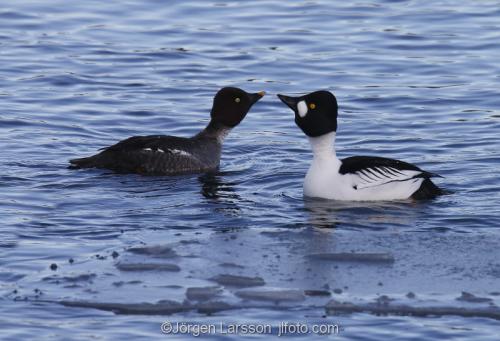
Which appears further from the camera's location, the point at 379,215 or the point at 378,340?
the point at 379,215

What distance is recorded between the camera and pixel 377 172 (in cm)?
1300

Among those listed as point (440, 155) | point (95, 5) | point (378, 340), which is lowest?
point (378, 340)

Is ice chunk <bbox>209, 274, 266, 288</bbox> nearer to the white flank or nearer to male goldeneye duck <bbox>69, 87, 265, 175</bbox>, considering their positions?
the white flank

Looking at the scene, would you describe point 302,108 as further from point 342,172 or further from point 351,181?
point 351,181

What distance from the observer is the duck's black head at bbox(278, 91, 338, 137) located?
13180mm

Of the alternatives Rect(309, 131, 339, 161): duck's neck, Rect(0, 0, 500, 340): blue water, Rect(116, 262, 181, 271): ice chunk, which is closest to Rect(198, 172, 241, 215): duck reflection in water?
Rect(0, 0, 500, 340): blue water

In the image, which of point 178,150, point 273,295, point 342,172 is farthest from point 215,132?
point 273,295

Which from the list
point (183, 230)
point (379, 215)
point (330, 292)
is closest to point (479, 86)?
point (379, 215)

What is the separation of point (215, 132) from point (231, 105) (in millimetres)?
370

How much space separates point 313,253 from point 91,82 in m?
8.77

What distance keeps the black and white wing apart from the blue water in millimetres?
283

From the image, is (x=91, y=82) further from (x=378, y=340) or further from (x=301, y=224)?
(x=378, y=340)

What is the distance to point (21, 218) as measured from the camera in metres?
12.4

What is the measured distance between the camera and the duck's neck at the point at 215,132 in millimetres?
15448
